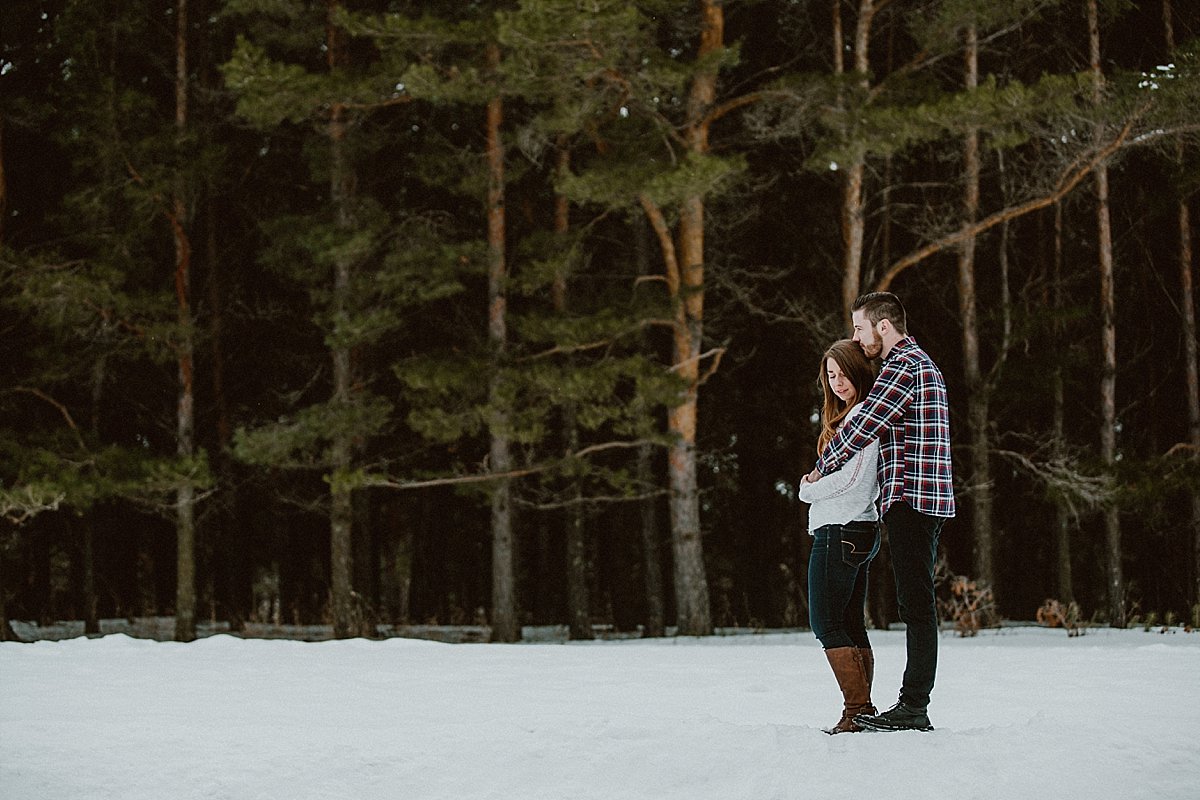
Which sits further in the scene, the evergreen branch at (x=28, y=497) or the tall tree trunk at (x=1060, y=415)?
the tall tree trunk at (x=1060, y=415)

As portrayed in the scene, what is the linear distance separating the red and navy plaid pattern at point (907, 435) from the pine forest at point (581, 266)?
8399 millimetres

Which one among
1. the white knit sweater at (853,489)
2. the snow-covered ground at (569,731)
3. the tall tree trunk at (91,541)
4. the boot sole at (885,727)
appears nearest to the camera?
the snow-covered ground at (569,731)

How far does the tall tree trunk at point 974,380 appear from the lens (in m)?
16.4

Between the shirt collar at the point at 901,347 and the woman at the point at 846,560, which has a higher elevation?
the shirt collar at the point at 901,347

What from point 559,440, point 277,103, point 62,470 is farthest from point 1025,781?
point 559,440

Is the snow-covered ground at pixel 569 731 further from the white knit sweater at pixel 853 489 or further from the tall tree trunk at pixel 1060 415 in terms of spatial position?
the tall tree trunk at pixel 1060 415

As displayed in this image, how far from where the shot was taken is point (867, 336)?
5.30 metres

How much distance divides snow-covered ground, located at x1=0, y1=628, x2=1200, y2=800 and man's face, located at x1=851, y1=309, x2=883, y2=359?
171 cm

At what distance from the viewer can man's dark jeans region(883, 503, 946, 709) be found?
4922mm

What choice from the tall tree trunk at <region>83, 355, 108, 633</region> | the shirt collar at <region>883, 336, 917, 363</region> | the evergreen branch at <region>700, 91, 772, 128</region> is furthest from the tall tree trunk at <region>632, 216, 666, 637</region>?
the shirt collar at <region>883, 336, 917, 363</region>

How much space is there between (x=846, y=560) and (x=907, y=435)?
608 millimetres

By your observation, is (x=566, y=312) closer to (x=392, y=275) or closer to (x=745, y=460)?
(x=392, y=275)

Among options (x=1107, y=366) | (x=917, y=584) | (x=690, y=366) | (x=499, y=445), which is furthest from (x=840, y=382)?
(x=1107, y=366)

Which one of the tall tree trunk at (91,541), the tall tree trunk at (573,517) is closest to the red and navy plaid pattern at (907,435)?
the tall tree trunk at (573,517)
